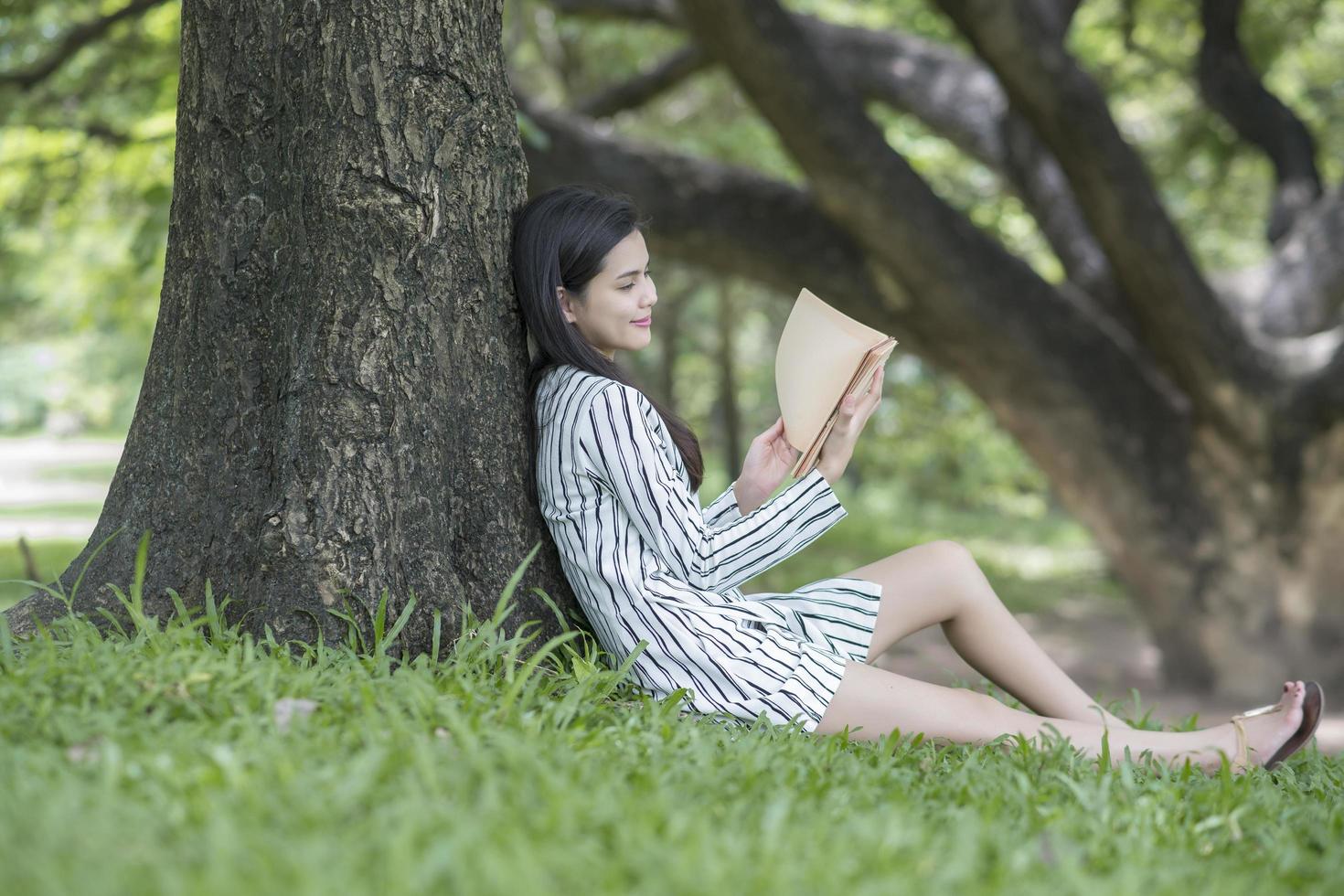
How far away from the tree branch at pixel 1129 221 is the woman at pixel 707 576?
142 inches

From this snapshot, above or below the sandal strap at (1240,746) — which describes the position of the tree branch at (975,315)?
above

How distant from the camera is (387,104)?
8.71 feet

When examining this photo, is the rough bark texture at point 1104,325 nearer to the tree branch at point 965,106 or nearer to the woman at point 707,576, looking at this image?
the tree branch at point 965,106

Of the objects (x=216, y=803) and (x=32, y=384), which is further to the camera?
(x=32, y=384)

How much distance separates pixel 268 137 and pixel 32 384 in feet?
114

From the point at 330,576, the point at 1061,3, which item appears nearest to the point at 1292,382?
the point at 1061,3

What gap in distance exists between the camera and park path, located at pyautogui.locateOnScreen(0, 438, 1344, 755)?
6.76m

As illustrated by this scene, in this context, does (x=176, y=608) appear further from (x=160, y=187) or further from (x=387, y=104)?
(x=160, y=187)

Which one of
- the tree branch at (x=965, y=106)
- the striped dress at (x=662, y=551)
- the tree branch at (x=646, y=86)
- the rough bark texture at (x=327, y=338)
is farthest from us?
the tree branch at (x=646, y=86)

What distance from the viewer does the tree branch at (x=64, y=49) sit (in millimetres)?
6402

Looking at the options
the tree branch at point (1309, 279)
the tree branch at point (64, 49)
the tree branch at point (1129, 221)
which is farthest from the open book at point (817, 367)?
the tree branch at point (1309, 279)

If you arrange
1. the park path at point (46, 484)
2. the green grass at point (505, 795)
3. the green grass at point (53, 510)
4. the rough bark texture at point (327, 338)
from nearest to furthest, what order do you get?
1. the green grass at point (505, 795)
2. the rough bark texture at point (327, 338)
3. the park path at point (46, 484)
4. the green grass at point (53, 510)

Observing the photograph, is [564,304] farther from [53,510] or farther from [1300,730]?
[53,510]

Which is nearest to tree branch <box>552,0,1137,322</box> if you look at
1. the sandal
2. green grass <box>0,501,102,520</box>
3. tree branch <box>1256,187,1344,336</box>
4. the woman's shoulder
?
tree branch <box>1256,187,1344,336</box>
